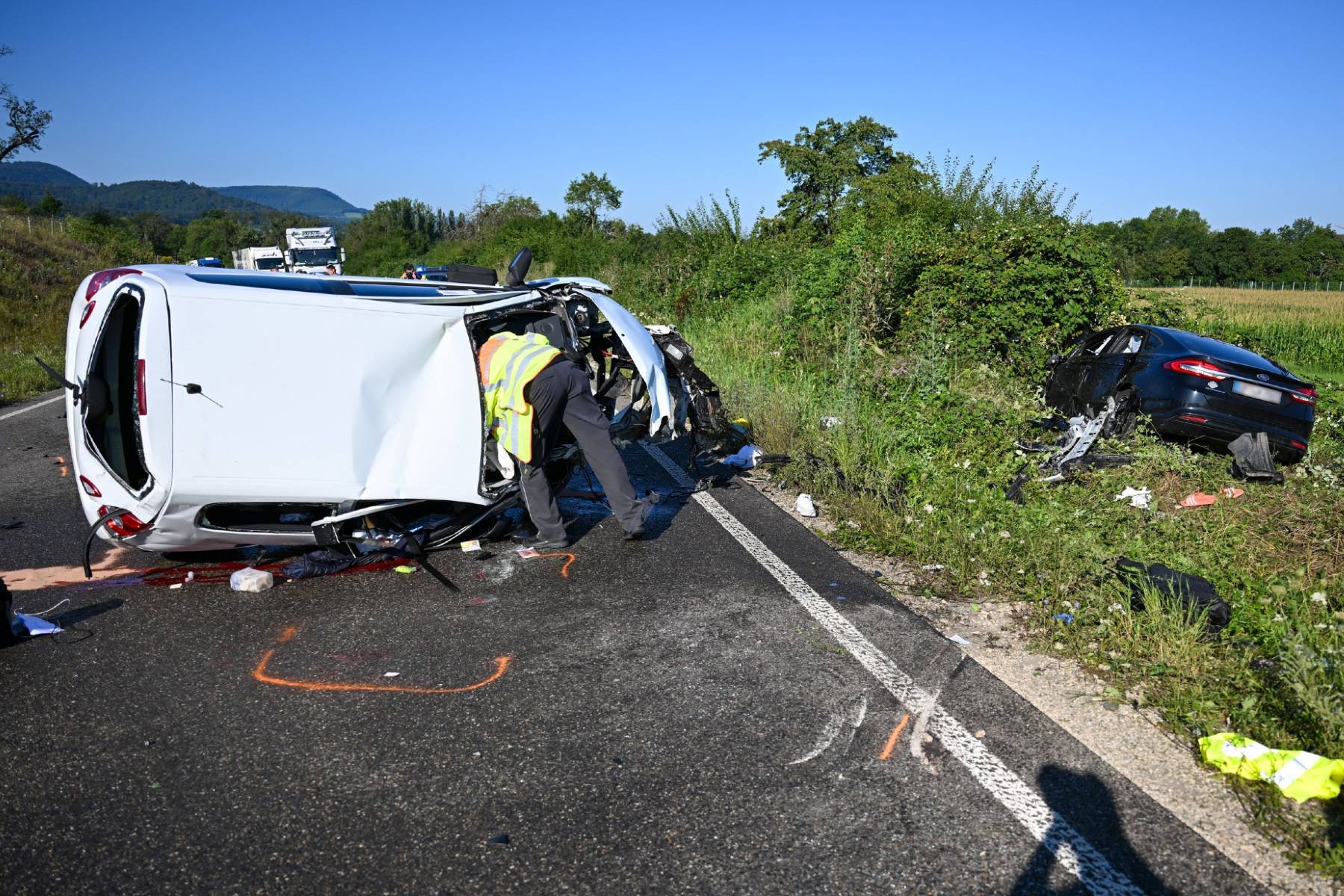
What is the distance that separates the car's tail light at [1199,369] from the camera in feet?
27.9

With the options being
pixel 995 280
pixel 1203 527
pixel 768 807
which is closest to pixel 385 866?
pixel 768 807

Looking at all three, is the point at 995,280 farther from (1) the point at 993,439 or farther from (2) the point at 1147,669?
(2) the point at 1147,669

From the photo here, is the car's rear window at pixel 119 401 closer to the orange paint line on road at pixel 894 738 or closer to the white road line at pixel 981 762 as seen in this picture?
the white road line at pixel 981 762

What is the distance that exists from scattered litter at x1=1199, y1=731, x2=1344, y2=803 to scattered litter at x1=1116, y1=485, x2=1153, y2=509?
11.9ft

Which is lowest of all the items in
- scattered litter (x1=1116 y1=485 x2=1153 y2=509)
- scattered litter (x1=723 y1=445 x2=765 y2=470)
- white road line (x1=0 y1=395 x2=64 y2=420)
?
white road line (x1=0 y1=395 x2=64 y2=420)

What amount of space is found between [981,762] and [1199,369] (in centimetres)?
659

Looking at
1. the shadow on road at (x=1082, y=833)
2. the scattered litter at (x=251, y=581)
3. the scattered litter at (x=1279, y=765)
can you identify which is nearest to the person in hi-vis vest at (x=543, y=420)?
the scattered litter at (x=251, y=581)

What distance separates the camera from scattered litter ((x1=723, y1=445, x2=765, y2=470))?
8734mm

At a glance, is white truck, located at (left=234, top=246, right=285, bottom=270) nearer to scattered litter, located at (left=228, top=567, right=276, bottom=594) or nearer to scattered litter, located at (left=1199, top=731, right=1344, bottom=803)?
scattered litter, located at (left=228, top=567, right=276, bottom=594)

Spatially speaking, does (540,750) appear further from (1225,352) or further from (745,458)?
(1225,352)

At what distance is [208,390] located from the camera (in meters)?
4.89

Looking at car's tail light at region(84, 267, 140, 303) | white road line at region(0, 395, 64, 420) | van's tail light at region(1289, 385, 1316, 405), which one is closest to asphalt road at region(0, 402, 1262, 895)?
car's tail light at region(84, 267, 140, 303)

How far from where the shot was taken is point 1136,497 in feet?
23.3

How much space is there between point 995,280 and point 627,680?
8.94 meters
